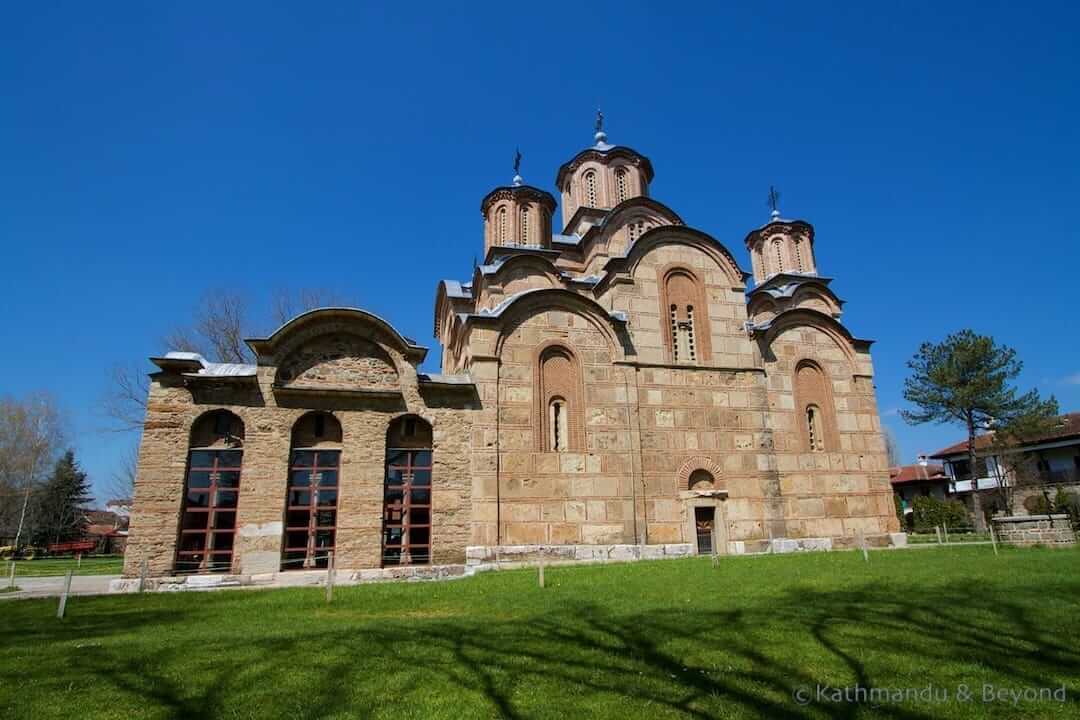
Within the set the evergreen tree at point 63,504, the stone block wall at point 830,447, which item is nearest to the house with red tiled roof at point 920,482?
the stone block wall at point 830,447

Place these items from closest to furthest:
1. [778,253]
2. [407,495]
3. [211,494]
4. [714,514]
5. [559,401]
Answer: [211,494], [407,495], [559,401], [714,514], [778,253]

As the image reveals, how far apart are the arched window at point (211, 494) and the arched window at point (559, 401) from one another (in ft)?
22.8

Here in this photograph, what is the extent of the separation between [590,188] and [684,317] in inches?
290

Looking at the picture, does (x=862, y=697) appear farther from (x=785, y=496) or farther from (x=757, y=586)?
(x=785, y=496)

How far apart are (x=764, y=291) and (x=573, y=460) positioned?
11745 millimetres

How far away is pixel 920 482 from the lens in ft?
138

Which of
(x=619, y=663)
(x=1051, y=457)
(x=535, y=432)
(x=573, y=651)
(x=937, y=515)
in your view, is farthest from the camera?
(x=1051, y=457)

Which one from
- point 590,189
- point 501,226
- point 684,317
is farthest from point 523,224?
point 684,317

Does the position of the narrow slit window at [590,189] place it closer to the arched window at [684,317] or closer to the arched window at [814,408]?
the arched window at [684,317]

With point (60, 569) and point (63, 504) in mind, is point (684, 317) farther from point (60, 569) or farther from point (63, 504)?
point (63, 504)

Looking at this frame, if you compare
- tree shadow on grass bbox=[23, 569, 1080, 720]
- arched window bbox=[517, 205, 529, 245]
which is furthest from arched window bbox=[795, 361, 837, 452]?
tree shadow on grass bbox=[23, 569, 1080, 720]

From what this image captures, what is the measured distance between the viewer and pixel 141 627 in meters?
7.98

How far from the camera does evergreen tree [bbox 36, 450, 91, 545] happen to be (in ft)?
115

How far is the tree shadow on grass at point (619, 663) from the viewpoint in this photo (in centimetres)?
444
